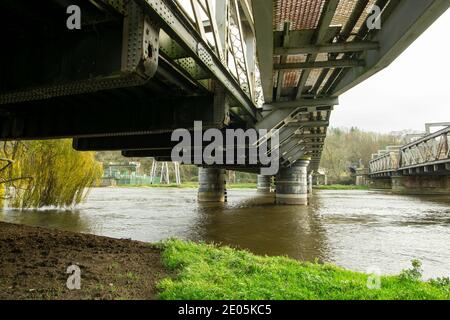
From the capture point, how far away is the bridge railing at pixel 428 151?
32.6 metres

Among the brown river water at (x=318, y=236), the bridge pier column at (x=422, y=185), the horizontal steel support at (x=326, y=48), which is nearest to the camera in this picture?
the horizontal steel support at (x=326, y=48)

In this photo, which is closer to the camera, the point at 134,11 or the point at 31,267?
the point at 134,11

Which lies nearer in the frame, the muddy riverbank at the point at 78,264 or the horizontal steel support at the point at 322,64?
the muddy riverbank at the point at 78,264

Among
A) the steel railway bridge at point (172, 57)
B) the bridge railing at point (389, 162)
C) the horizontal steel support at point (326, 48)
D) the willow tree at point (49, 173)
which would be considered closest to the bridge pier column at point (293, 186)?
the willow tree at point (49, 173)

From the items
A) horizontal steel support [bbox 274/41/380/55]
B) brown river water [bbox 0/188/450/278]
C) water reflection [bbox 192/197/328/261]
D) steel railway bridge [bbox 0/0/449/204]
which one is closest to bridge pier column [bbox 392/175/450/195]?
brown river water [bbox 0/188/450/278]

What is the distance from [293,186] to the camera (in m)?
31.0

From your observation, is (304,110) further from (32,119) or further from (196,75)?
(32,119)

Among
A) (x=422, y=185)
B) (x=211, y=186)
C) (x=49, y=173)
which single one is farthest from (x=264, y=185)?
(x=49, y=173)

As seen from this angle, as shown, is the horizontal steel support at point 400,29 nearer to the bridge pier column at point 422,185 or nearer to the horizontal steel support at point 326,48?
the horizontal steel support at point 326,48

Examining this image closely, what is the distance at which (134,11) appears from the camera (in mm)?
4309

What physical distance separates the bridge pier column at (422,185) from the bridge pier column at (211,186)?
3468 centimetres

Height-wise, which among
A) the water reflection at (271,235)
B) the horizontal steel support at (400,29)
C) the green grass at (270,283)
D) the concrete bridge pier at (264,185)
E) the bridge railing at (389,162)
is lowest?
the water reflection at (271,235)

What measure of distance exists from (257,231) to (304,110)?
228 inches
